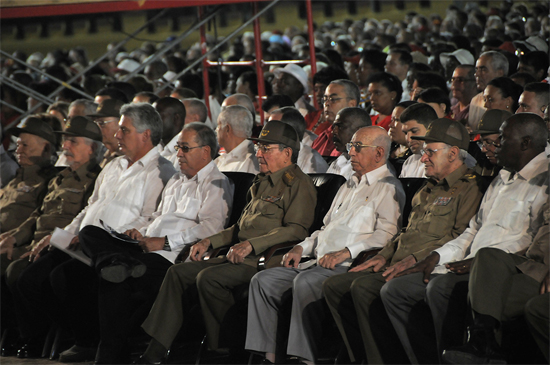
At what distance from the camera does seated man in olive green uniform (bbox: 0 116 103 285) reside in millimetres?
5547

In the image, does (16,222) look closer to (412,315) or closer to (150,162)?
(150,162)

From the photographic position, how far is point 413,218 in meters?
4.12

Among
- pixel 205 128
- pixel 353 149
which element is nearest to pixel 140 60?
pixel 205 128

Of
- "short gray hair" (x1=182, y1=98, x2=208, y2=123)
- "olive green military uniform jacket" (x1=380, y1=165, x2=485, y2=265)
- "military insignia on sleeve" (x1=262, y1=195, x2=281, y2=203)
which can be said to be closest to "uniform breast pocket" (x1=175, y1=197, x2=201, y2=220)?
"military insignia on sleeve" (x1=262, y1=195, x2=281, y2=203)

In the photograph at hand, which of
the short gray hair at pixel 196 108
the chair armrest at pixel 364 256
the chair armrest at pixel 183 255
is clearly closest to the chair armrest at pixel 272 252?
the chair armrest at pixel 364 256

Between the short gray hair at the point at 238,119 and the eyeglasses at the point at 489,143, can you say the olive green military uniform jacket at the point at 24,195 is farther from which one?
the eyeglasses at the point at 489,143

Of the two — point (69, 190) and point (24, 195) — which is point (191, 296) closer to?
point (69, 190)

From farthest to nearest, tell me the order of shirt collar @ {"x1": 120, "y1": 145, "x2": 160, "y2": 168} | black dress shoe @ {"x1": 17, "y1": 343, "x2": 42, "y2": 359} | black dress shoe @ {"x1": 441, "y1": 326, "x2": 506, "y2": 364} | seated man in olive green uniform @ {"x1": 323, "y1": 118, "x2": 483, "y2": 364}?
shirt collar @ {"x1": 120, "y1": 145, "x2": 160, "y2": 168}, black dress shoe @ {"x1": 17, "y1": 343, "x2": 42, "y2": 359}, seated man in olive green uniform @ {"x1": 323, "y1": 118, "x2": 483, "y2": 364}, black dress shoe @ {"x1": 441, "y1": 326, "x2": 506, "y2": 364}

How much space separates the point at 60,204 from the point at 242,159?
1.39 meters

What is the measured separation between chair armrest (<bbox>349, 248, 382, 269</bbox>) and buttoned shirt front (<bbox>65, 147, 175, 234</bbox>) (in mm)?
1701

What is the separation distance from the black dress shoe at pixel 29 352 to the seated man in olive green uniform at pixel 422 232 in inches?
88.7

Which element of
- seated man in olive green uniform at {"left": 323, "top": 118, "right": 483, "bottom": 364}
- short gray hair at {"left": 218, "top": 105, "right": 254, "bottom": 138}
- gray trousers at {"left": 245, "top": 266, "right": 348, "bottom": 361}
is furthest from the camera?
short gray hair at {"left": 218, "top": 105, "right": 254, "bottom": 138}

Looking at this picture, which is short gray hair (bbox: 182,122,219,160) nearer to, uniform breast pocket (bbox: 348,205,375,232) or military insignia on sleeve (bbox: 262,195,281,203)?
military insignia on sleeve (bbox: 262,195,281,203)

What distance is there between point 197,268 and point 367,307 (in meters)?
1.12
